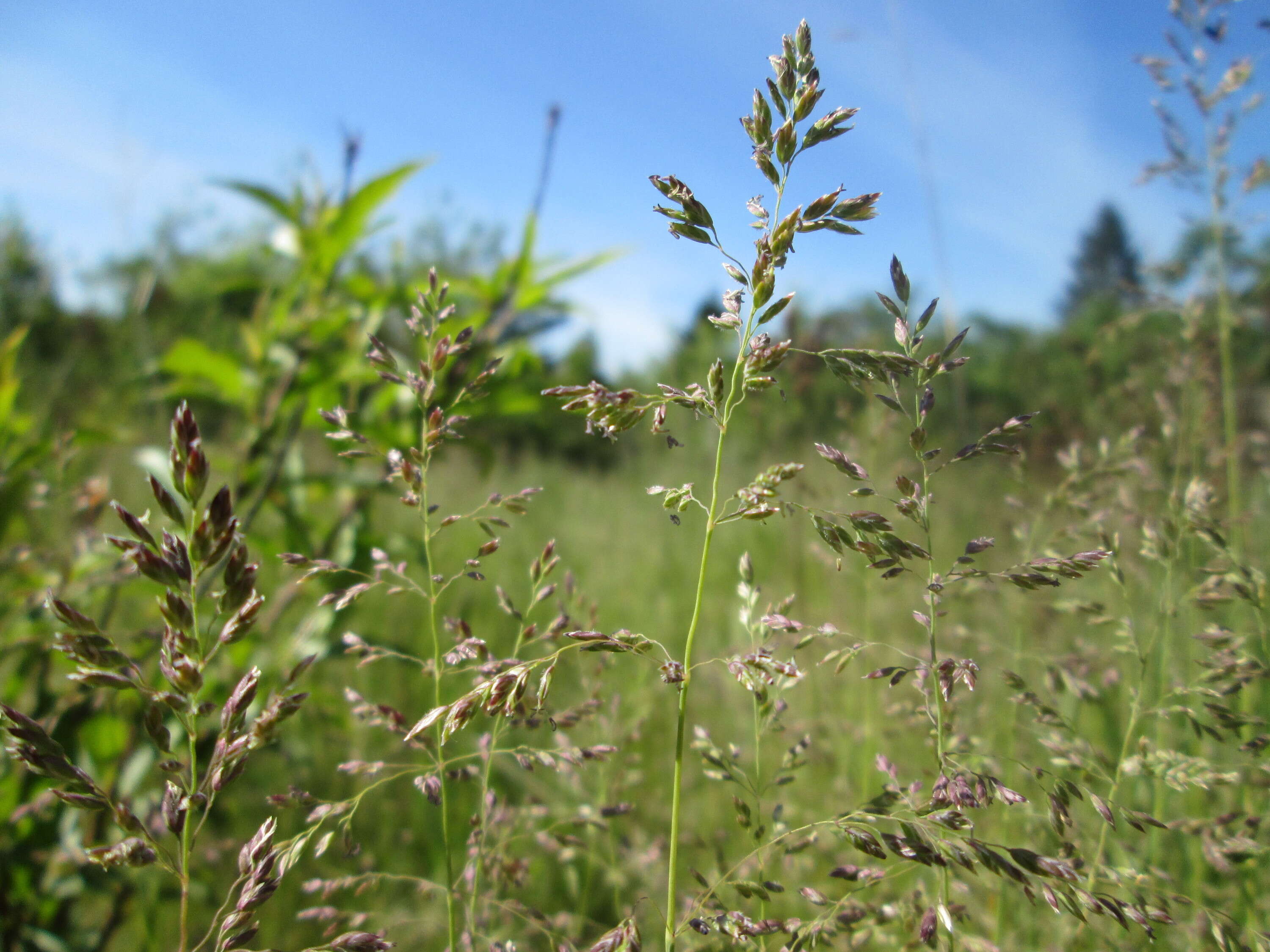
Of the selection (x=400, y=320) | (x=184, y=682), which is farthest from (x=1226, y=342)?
(x=400, y=320)

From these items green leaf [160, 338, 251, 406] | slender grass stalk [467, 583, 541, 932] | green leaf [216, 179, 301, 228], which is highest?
green leaf [216, 179, 301, 228]

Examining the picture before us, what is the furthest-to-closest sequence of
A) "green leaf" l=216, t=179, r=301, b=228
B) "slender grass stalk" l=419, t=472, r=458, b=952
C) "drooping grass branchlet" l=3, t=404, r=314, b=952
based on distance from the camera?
"green leaf" l=216, t=179, r=301, b=228 < "slender grass stalk" l=419, t=472, r=458, b=952 < "drooping grass branchlet" l=3, t=404, r=314, b=952

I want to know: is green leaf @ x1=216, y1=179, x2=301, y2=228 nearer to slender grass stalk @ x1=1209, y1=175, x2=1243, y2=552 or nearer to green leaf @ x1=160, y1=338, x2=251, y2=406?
green leaf @ x1=160, y1=338, x2=251, y2=406

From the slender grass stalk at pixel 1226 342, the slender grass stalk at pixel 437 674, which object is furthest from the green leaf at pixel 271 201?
the slender grass stalk at pixel 1226 342

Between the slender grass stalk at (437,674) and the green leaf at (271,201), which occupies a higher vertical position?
the green leaf at (271,201)

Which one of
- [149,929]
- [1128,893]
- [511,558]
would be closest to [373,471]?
[149,929]

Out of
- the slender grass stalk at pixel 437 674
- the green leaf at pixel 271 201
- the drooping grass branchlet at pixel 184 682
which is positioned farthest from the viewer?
the green leaf at pixel 271 201

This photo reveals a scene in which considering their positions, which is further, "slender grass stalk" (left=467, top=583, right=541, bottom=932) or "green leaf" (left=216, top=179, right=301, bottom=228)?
"green leaf" (left=216, top=179, right=301, bottom=228)

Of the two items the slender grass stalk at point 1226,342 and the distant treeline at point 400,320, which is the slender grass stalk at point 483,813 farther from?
the slender grass stalk at point 1226,342

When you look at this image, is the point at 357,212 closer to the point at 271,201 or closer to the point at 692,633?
the point at 271,201

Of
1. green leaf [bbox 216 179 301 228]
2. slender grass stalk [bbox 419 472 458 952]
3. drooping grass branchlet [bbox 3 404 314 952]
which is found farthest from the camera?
green leaf [bbox 216 179 301 228]

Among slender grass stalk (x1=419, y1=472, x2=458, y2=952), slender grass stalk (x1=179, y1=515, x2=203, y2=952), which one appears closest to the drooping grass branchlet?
slender grass stalk (x1=179, y1=515, x2=203, y2=952)

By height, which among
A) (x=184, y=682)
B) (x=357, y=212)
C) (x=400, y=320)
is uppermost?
(x=400, y=320)

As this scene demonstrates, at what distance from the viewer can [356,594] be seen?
0.69m
